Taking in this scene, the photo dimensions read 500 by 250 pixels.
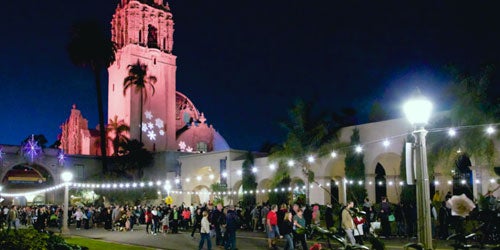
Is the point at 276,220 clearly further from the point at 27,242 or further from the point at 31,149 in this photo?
the point at 31,149

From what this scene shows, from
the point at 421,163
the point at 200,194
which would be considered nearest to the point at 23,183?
the point at 200,194

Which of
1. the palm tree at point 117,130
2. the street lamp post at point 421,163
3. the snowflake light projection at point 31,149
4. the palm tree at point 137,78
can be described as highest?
the palm tree at point 137,78

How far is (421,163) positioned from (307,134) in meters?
22.2

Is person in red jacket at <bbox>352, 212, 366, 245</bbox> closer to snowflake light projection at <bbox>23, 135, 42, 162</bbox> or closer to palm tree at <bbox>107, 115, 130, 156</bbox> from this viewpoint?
snowflake light projection at <bbox>23, 135, 42, 162</bbox>

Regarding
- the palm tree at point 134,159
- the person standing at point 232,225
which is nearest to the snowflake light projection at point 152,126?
the palm tree at point 134,159

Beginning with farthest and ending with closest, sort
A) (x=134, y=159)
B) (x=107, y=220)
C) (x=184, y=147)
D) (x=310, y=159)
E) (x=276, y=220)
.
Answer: (x=184, y=147)
(x=134, y=159)
(x=107, y=220)
(x=310, y=159)
(x=276, y=220)

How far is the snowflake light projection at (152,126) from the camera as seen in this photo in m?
58.7

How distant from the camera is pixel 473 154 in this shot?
893 inches

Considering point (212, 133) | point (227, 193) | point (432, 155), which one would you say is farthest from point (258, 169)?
point (212, 133)

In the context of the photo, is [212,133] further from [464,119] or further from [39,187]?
[464,119]

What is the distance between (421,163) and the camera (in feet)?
28.3

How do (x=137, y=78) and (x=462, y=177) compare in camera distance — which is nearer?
(x=462, y=177)

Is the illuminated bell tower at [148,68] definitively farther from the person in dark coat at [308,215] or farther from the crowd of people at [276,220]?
the person in dark coat at [308,215]

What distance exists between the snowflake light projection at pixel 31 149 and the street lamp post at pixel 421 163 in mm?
44226
